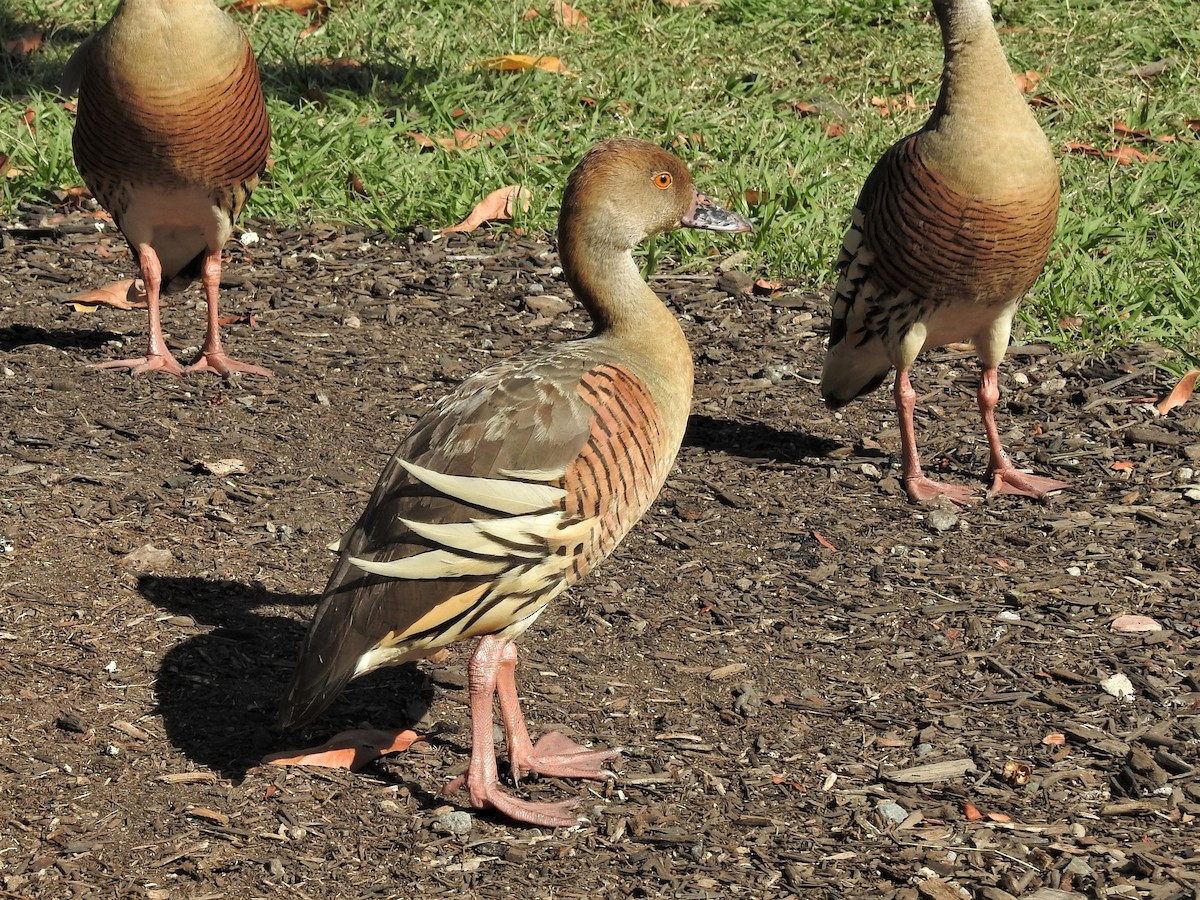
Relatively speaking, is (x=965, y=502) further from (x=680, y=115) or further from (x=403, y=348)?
(x=680, y=115)

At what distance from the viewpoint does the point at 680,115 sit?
27.9 feet

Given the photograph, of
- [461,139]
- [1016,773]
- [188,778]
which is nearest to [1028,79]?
[461,139]

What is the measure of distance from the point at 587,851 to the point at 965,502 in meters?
2.38

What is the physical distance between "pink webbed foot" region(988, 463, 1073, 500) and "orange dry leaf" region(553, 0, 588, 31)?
5066mm

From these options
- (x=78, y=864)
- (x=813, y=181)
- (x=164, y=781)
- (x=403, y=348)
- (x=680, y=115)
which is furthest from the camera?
(x=680, y=115)

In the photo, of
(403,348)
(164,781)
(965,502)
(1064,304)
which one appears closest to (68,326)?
(403,348)

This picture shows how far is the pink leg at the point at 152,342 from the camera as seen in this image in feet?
20.5

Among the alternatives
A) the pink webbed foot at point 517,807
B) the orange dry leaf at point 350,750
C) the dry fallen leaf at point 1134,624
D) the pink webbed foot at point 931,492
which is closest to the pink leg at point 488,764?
the pink webbed foot at point 517,807

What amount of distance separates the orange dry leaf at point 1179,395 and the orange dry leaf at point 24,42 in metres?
6.92

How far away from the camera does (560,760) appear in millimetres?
3939

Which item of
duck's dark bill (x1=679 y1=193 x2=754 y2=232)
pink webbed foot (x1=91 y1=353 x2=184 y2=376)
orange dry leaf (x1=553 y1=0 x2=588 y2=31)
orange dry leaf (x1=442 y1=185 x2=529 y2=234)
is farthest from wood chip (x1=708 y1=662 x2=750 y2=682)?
orange dry leaf (x1=553 y1=0 x2=588 y2=31)

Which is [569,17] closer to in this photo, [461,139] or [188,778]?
[461,139]

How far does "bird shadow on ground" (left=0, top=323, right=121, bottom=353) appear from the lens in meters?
6.46

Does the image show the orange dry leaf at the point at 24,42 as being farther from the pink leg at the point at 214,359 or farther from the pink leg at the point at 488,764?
the pink leg at the point at 488,764
